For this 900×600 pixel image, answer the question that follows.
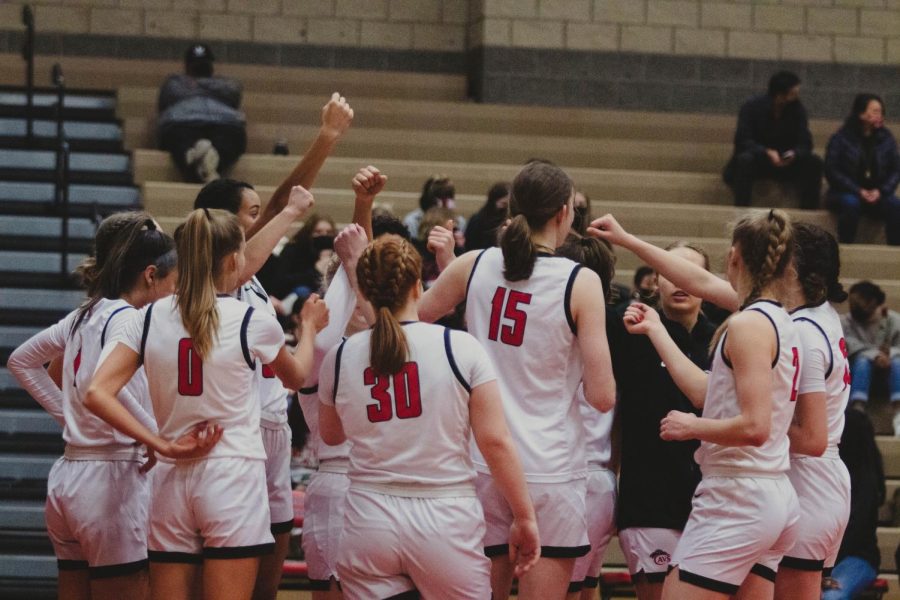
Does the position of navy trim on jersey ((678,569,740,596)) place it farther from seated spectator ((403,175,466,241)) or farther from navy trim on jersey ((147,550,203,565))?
seated spectator ((403,175,466,241))

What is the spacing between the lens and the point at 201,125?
967 centimetres

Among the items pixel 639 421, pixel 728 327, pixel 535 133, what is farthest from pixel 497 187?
pixel 728 327

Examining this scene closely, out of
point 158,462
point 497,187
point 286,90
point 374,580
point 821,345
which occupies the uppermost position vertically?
point 286,90

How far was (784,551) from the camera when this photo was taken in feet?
13.5

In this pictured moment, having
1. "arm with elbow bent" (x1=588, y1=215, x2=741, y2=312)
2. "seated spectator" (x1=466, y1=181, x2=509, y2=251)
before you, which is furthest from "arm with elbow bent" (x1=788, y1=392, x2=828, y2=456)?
"seated spectator" (x1=466, y1=181, x2=509, y2=251)

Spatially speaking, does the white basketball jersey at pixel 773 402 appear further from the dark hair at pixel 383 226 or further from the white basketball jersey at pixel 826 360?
the dark hair at pixel 383 226

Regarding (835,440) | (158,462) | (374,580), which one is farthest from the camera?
(835,440)

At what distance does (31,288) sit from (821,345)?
6022mm

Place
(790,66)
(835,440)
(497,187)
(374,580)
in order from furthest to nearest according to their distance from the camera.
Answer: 1. (790,66)
2. (497,187)
3. (835,440)
4. (374,580)

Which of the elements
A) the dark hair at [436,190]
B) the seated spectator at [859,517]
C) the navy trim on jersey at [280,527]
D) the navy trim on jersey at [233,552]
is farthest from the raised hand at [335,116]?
the dark hair at [436,190]

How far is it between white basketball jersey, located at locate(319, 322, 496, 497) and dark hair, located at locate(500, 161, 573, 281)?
413 millimetres

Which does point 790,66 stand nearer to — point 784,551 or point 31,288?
point 31,288

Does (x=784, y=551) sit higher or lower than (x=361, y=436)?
lower

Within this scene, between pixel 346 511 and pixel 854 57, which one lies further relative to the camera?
pixel 854 57
